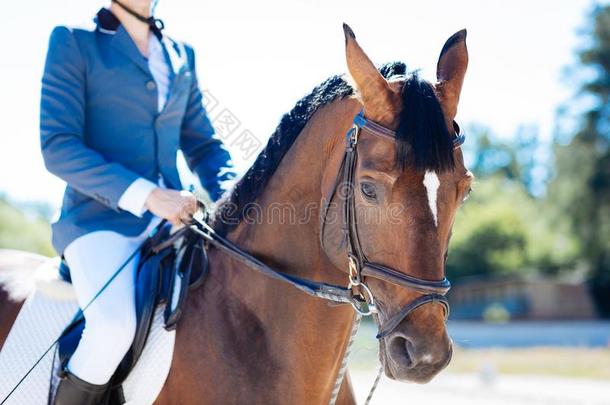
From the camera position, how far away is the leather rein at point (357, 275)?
2609mm

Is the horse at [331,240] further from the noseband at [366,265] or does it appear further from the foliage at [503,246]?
the foliage at [503,246]

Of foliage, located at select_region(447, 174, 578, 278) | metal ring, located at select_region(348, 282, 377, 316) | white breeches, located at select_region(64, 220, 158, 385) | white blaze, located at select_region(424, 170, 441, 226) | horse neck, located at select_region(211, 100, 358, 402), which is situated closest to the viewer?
white blaze, located at select_region(424, 170, 441, 226)

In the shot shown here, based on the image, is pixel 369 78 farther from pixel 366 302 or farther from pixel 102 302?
pixel 102 302

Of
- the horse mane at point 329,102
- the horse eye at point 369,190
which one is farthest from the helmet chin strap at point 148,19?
the horse eye at point 369,190

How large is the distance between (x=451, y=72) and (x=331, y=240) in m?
0.93

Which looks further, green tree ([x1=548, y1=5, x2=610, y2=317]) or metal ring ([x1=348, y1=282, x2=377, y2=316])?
green tree ([x1=548, y1=5, x2=610, y2=317])

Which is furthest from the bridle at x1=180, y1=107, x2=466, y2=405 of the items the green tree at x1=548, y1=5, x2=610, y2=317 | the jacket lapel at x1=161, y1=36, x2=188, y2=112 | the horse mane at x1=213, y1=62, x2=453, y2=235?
the green tree at x1=548, y1=5, x2=610, y2=317

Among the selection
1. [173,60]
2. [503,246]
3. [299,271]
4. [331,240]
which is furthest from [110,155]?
[503,246]

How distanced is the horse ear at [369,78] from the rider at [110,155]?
1059 millimetres

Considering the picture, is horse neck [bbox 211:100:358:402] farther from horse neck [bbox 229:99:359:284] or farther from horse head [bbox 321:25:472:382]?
horse head [bbox 321:25:472:382]

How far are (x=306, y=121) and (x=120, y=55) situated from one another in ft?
3.59

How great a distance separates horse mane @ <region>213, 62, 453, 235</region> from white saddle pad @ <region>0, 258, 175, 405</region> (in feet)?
2.14

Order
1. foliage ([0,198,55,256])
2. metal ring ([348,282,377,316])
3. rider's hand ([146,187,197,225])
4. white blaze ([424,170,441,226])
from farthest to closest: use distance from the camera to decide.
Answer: foliage ([0,198,55,256]) < rider's hand ([146,187,197,225]) < metal ring ([348,282,377,316]) < white blaze ([424,170,441,226])

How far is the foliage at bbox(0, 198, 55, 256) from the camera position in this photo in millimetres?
41094
